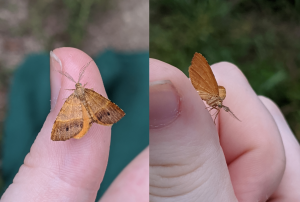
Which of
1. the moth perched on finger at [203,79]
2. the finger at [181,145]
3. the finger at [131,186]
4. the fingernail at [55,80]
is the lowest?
the finger at [131,186]

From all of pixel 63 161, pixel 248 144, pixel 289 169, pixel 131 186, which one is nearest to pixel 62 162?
pixel 63 161

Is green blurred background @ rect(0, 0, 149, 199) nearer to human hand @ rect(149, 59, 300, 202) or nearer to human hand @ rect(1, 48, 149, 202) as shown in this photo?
human hand @ rect(1, 48, 149, 202)

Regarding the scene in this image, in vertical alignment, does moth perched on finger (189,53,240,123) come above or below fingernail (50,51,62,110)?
below

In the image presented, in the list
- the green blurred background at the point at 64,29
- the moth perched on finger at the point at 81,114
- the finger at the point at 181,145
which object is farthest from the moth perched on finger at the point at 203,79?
the green blurred background at the point at 64,29

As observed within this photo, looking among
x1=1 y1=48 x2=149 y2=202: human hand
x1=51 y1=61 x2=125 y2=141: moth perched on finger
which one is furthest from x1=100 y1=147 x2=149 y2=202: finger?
x1=51 y1=61 x2=125 y2=141: moth perched on finger

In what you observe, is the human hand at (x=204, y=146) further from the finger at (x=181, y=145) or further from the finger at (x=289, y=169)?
the finger at (x=289, y=169)

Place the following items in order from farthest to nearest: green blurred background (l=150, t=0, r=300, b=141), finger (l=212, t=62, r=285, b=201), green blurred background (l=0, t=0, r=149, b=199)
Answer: green blurred background (l=0, t=0, r=149, b=199)
green blurred background (l=150, t=0, r=300, b=141)
finger (l=212, t=62, r=285, b=201)

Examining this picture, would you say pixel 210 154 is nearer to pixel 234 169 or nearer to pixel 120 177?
pixel 234 169
